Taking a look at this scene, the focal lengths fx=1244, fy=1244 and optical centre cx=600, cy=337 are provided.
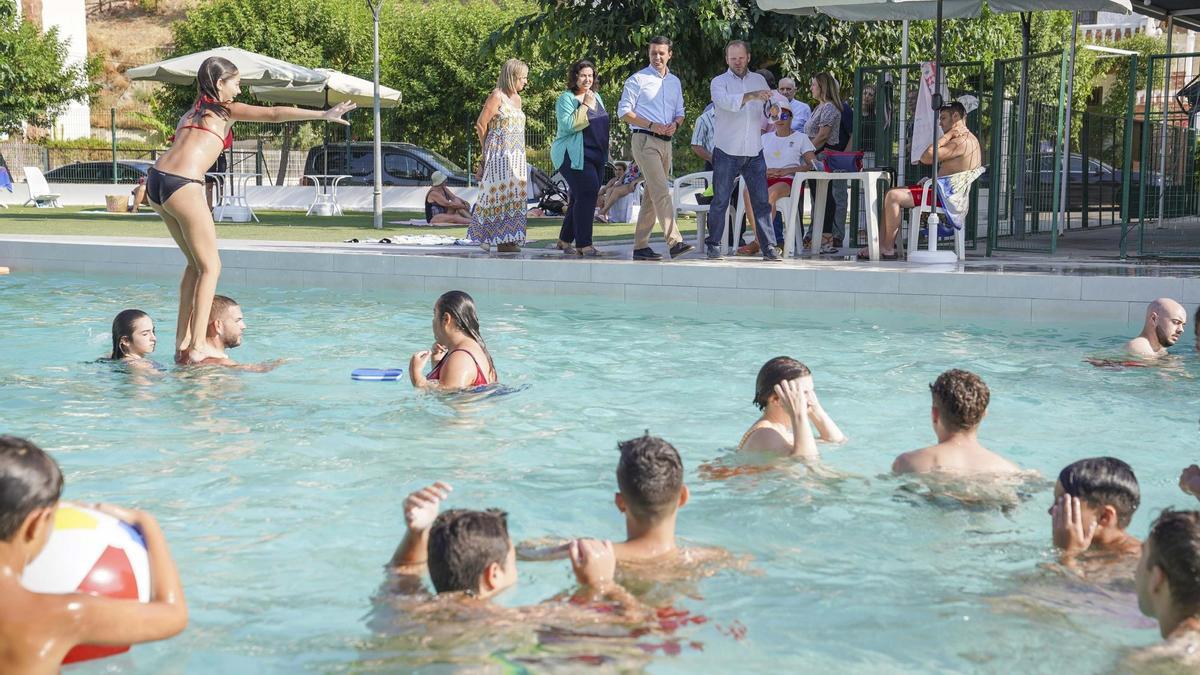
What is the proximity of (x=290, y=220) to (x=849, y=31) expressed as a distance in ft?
30.9

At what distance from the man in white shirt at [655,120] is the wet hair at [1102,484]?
7893 mm

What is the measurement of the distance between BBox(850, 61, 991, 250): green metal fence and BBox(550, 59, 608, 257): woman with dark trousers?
9.67 ft

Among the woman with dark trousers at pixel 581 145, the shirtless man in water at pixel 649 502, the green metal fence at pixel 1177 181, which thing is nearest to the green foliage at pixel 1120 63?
the green metal fence at pixel 1177 181

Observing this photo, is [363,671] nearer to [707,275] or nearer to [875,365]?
[875,365]

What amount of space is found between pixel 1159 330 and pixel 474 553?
6.00 m

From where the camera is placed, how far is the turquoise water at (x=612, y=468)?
147 inches

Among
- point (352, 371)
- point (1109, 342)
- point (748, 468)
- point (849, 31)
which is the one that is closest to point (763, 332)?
point (1109, 342)

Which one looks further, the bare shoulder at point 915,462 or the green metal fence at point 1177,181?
the green metal fence at point 1177,181

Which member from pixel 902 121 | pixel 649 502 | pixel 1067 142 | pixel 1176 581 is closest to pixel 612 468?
pixel 649 502

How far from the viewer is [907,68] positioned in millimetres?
13336

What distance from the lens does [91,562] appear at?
9.89ft

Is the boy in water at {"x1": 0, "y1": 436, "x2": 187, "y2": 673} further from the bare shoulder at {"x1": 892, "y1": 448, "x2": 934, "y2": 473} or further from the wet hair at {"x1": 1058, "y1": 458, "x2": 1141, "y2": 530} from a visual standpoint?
the bare shoulder at {"x1": 892, "y1": 448, "x2": 934, "y2": 473}

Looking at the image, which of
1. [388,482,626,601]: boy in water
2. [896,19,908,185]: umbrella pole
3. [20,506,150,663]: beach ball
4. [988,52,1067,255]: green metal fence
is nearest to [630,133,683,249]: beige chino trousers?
[896,19,908,185]: umbrella pole

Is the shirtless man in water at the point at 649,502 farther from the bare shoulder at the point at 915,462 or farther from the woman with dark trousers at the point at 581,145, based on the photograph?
the woman with dark trousers at the point at 581,145
